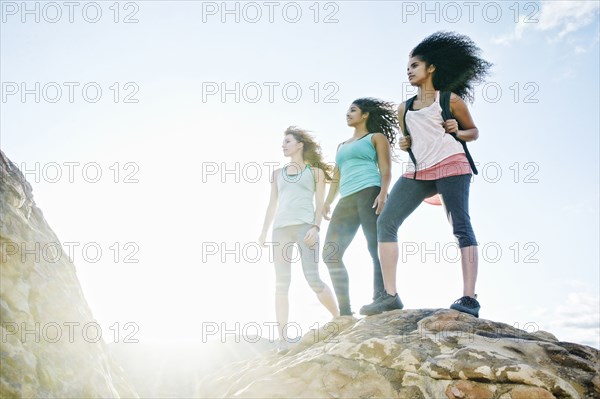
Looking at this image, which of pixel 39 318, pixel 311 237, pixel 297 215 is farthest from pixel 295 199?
pixel 39 318

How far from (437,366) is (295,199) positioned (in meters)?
2.92

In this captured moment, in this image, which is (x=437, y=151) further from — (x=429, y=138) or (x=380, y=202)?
(x=380, y=202)

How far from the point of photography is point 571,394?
290 cm

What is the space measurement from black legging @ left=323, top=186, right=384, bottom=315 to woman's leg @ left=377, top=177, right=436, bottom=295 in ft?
1.80

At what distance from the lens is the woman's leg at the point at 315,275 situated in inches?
207

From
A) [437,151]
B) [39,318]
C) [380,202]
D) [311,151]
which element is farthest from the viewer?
[311,151]

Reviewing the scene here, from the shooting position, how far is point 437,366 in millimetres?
3180

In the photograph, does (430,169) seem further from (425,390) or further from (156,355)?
(156,355)

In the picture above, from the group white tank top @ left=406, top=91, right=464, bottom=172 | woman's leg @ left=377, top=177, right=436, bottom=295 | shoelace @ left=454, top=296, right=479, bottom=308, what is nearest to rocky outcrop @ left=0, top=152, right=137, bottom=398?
woman's leg @ left=377, top=177, right=436, bottom=295

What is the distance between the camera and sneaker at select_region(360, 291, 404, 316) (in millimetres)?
4363

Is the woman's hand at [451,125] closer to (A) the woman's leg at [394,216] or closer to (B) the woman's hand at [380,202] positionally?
(A) the woman's leg at [394,216]

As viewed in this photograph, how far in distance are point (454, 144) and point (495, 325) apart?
1.65 m

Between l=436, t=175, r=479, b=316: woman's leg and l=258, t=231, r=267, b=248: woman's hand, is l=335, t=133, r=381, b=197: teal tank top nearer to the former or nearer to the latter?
l=436, t=175, r=479, b=316: woman's leg

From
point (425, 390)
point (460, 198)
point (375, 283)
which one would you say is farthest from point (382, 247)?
point (425, 390)
